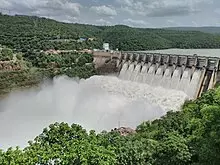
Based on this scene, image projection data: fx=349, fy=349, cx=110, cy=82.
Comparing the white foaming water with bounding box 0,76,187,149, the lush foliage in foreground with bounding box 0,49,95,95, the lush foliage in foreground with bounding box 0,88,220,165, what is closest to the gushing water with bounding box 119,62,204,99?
the white foaming water with bounding box 0,76,187,149

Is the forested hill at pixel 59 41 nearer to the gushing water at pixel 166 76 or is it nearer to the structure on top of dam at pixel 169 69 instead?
the structure on top of dam at pixel 169 69

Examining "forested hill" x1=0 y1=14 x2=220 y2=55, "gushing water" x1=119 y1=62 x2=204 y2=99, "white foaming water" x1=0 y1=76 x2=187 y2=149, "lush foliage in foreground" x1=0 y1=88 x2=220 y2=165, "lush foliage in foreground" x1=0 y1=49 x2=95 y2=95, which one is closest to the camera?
"lush foliage in foreground" x1=0 y1=88 x2=220 y2=165

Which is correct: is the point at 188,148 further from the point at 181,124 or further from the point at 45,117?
the point at 45,117

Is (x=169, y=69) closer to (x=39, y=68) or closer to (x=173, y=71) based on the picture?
(x=173, y=71)

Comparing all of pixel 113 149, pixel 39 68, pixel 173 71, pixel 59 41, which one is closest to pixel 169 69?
pixel 173 71

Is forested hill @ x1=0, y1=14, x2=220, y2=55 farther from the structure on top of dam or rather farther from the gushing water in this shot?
the gushing water

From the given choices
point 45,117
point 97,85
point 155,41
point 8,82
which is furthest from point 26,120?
point 155,41

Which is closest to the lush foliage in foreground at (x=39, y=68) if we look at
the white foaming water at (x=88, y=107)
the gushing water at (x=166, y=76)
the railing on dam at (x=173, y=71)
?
the white foaming water at (x=88, y=107)
